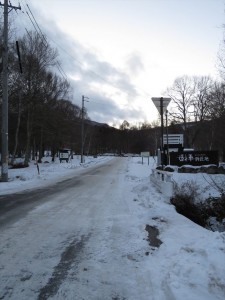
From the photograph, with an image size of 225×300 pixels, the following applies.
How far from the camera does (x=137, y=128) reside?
18588 centimetres

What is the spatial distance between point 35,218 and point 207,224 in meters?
5.37

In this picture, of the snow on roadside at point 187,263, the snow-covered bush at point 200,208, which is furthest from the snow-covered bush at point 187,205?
the snow on roadside at point 187,263

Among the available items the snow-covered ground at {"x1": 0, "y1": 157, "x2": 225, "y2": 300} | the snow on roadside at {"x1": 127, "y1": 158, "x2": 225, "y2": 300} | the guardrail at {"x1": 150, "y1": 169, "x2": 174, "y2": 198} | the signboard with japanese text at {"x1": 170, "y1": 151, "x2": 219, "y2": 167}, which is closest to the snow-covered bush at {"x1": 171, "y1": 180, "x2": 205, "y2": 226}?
the guardrail at {"x1": 150, "y1": 169, "x2": 174, "y2": 198}

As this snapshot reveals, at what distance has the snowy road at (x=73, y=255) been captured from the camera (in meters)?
4.97

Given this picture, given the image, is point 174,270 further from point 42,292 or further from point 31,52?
point 31,52

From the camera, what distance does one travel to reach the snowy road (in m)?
4.97

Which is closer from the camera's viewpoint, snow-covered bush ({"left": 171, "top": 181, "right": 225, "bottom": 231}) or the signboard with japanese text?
snow-covered bush ({"left": 171, "top": 181, "right": 225, "bottom": 231})

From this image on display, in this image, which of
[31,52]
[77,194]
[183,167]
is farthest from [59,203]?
[31,52]

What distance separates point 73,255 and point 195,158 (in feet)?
90.0

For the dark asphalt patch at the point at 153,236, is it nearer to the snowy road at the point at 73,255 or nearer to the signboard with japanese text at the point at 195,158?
the snowy road at the point at 73,255

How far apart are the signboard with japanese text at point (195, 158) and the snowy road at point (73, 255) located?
21.6m

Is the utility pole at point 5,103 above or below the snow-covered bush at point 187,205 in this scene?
above

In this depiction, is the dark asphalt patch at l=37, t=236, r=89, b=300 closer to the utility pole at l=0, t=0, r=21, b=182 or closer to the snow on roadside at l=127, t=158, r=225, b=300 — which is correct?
the snow on roadside at l=127, t=158, r=225, b=300

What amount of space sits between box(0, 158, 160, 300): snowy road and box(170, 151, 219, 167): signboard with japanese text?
2163cm
